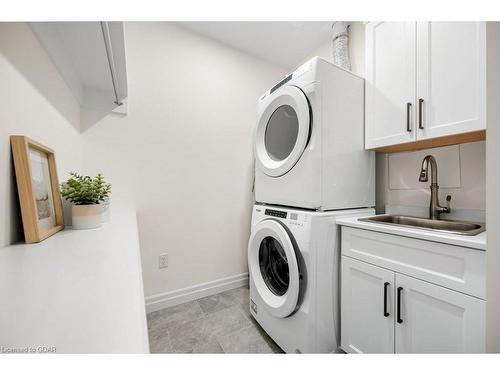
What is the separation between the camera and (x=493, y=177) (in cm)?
35

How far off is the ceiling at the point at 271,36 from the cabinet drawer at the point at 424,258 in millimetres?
1814

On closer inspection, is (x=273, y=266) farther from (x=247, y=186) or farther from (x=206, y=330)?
(x=247, y=186)

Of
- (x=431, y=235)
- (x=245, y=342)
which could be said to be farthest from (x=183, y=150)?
(x=431, y=235)

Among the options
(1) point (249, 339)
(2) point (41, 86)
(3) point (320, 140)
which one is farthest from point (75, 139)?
(1) point (249, 339)

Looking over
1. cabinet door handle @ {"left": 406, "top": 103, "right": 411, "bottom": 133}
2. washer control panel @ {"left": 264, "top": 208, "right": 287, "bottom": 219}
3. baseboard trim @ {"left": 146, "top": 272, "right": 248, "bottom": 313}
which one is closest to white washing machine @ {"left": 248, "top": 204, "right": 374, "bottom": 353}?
washer control panel @ {"left": 264, "top": 208, "right": 287, "bottom": 219}

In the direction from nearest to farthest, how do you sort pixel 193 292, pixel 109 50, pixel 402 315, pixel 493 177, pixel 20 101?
pixel 493 177
pixel 20 101
pixel 109 50
pixel 402 315
pixel 193 292

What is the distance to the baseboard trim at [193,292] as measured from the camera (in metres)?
1.74

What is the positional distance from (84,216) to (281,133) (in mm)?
1306

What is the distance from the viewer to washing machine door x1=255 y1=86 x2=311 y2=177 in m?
1.26

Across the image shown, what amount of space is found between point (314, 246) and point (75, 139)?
5.35ft

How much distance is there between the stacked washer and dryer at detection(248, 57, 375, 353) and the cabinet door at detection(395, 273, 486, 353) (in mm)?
343

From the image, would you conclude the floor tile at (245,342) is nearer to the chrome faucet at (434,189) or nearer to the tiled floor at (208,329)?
the tiled floor at (208,329)

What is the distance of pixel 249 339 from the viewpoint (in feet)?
4.67
